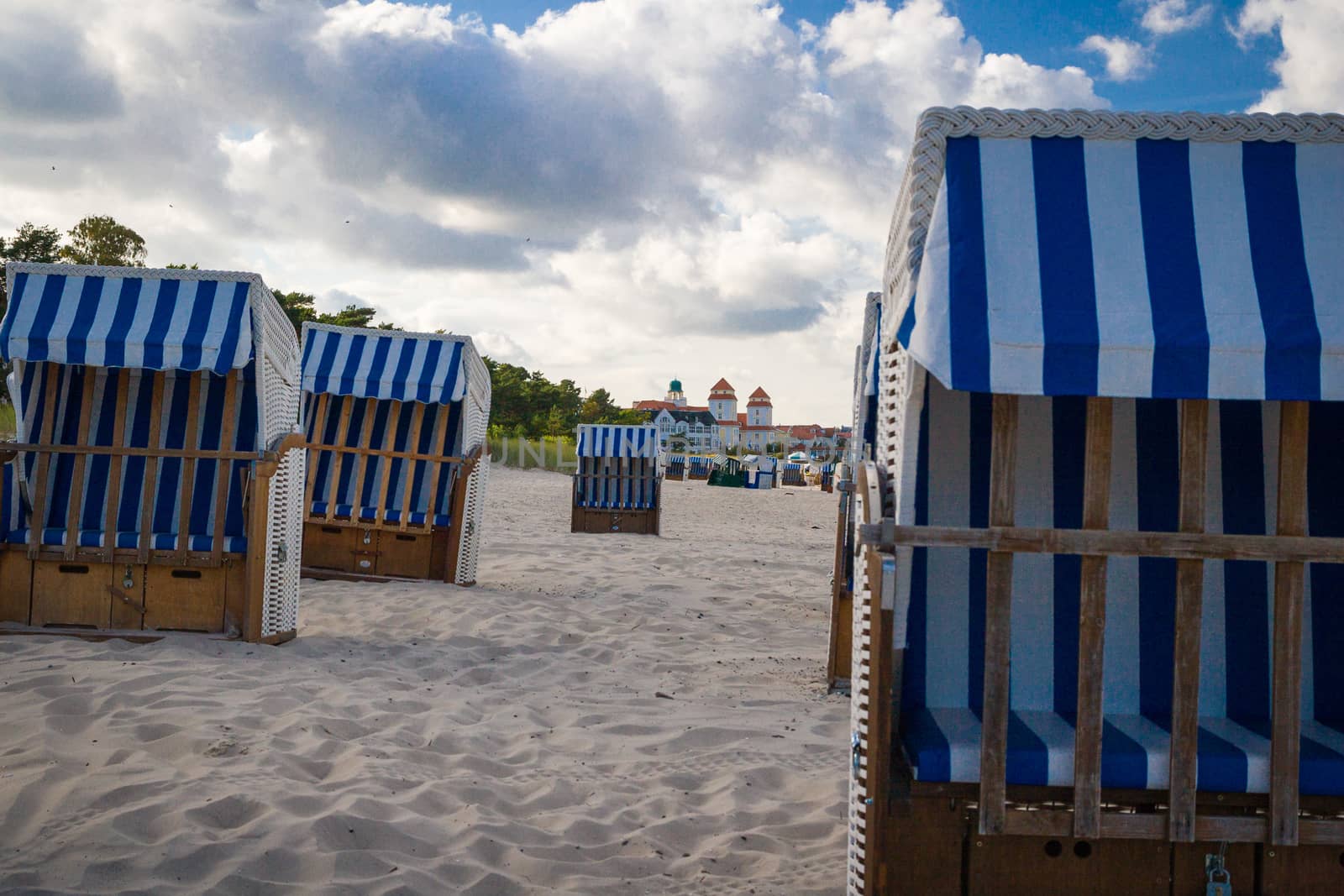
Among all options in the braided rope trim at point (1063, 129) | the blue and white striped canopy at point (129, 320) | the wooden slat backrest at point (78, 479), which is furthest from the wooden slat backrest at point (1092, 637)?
the wooden slat backrest at point (78, 479)

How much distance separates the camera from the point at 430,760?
4195 millimetres

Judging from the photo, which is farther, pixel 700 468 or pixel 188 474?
pixel 700 468

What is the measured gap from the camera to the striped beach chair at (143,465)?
5.79 metres

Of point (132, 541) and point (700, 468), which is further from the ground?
point (700, 468)

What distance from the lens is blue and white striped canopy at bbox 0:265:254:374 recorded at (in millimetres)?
5594

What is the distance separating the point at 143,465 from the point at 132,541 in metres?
0.50

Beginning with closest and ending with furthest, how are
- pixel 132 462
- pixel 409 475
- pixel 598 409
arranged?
pixel 132 462 → pixel 409 475 → pixel 598 409

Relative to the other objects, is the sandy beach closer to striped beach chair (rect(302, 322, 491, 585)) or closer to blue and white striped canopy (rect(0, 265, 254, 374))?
striped beach chair (rect(302, 322, 491, 585))

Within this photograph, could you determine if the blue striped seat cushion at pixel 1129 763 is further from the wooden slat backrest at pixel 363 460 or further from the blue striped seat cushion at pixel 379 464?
the wooden slat backrest at pixel 363 460

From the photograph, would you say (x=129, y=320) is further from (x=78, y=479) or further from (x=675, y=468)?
(x=675, y=468)

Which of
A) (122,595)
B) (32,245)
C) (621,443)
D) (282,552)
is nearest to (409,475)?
(282,552)

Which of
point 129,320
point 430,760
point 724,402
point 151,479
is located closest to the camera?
point 430,760

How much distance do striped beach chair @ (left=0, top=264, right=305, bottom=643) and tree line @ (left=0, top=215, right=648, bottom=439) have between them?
14.0 metres

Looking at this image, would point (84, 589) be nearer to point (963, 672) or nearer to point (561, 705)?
point (561, 705)
